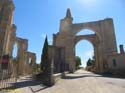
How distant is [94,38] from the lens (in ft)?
137

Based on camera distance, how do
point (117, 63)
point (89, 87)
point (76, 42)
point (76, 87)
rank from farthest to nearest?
point (76, 42), point (117, 63), point (76, 87), point (89, 87)

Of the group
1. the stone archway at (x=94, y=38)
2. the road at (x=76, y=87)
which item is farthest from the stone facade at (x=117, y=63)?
the road at (x=76, y=87)

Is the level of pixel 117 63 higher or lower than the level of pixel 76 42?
lower

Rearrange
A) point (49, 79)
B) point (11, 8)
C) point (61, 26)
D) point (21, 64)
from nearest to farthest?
point (49, 79) → point (11, 8) → point (21, 64) → point (61, 26)

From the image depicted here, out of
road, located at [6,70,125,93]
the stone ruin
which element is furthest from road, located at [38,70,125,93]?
the stone ruin

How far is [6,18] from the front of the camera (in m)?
18.5

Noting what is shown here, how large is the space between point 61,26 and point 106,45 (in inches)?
593

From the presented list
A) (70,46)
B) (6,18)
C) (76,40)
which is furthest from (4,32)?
(76,40)

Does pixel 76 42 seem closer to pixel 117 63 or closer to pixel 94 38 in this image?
pixel 94 38

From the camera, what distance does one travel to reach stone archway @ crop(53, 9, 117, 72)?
114 feet

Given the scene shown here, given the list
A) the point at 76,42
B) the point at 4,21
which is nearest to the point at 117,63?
the point at 76,42

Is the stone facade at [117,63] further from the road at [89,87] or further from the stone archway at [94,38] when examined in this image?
the road at [89,87]

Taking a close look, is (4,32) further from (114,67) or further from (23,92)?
(114,67)

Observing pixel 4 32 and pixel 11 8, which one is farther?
pixel 11 8
